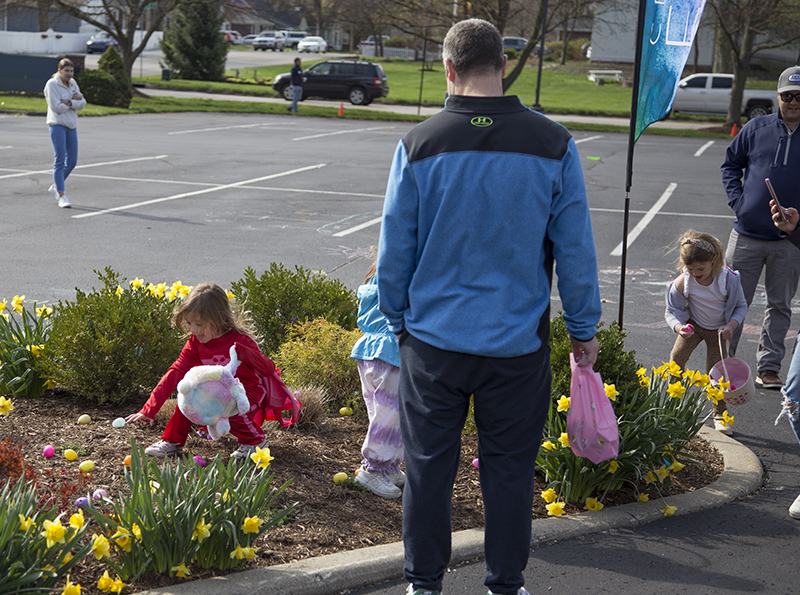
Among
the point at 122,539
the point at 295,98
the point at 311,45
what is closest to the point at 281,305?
the point at 122,539

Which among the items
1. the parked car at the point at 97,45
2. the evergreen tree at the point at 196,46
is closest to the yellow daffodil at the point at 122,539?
the evergreen tree at the point at 196,46

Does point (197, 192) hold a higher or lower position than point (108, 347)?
lower

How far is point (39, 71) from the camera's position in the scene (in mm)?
32625

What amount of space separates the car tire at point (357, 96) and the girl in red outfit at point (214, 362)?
111 ft

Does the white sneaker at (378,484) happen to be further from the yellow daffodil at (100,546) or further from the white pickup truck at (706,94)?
the white pickup truck at (706,94)

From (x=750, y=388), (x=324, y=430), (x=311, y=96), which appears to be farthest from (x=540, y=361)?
(x=311, y=96)

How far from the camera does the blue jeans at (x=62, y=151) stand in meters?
12.1

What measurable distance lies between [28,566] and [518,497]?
158 centimetres

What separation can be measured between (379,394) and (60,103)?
9.65 m

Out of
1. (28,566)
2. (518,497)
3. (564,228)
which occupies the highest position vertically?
(564,228)

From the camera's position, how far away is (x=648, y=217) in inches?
533

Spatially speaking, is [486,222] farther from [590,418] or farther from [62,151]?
[62,151]

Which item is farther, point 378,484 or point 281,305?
point 281,305

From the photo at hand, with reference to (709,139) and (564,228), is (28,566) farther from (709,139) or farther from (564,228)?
(709,139)
